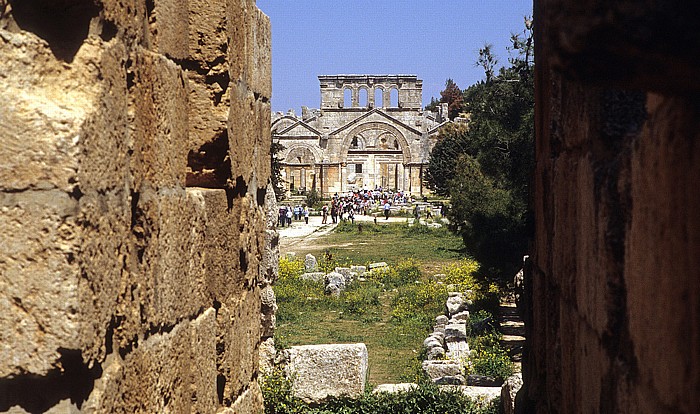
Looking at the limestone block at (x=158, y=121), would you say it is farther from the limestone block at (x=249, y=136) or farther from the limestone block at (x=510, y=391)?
the limestone block at (x=510, y=391)

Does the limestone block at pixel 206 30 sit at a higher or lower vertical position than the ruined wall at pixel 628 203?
higher

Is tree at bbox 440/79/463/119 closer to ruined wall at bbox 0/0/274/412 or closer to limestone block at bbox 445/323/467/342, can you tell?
limestone block at bbox 445/323/467/342

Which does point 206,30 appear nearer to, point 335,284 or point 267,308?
point 267,308

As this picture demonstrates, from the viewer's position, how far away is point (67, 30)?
8.05ft

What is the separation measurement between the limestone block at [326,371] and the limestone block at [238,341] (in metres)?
3.47

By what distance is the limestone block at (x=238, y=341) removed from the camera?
4043mm

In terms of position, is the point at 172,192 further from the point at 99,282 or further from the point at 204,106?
the point at 99,282

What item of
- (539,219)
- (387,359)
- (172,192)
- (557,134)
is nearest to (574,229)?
(557,134)

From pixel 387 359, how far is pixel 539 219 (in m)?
8.59

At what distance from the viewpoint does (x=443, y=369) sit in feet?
32.5

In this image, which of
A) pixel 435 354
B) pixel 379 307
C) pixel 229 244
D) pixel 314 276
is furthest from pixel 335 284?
pixel 229 244

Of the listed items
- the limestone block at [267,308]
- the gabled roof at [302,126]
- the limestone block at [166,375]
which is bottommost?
the limestone block at [267,308]

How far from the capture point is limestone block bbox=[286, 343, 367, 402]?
8289mm

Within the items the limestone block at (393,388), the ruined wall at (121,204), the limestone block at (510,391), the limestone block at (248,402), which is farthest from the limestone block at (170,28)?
the limestone block at (393,388)
